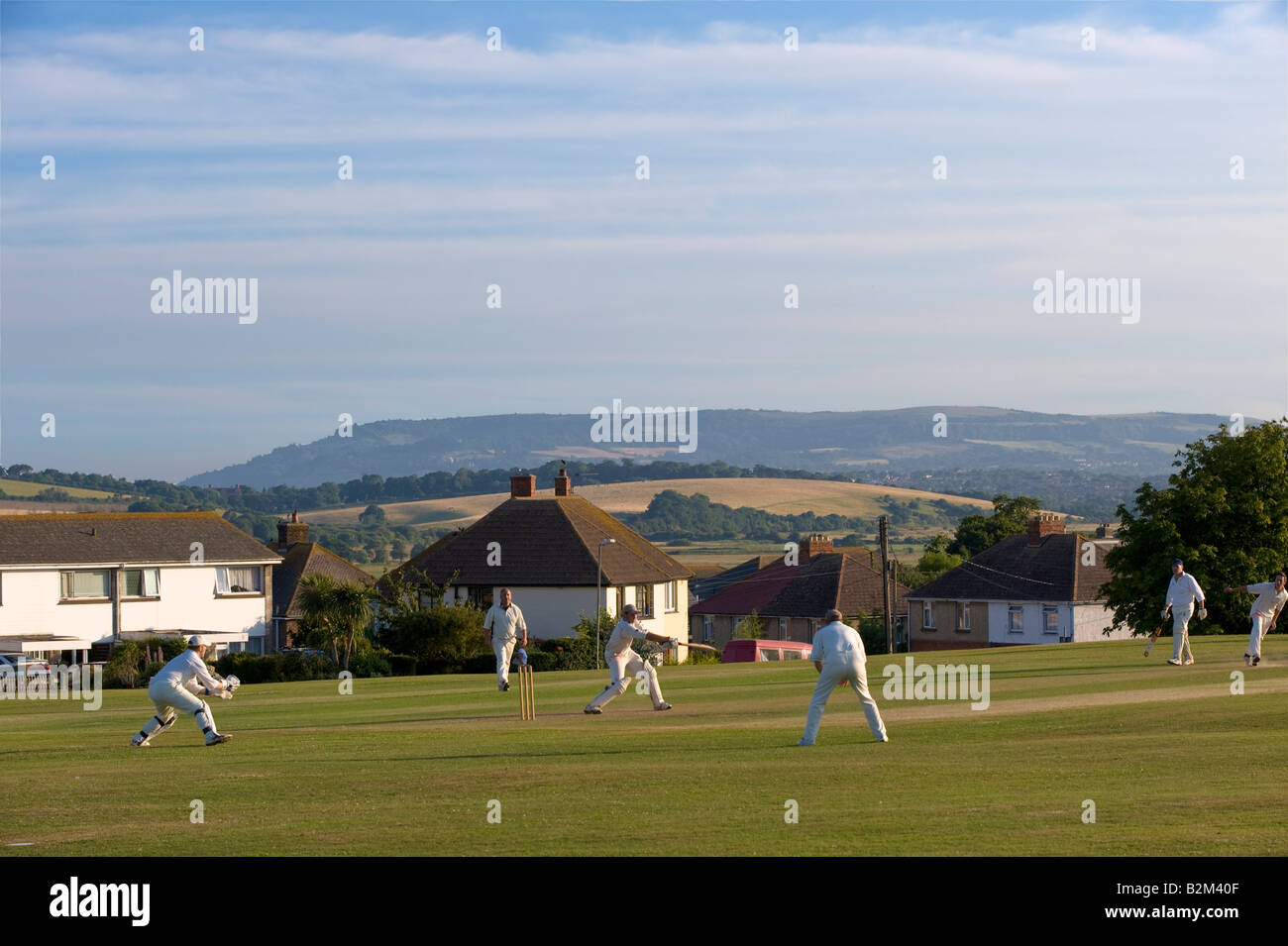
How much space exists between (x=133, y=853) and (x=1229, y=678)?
68.8 feet

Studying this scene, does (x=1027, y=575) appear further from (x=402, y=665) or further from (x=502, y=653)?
(x=502, y=653)

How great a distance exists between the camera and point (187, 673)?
21469 millimetres

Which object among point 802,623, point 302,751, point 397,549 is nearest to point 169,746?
point 302,751

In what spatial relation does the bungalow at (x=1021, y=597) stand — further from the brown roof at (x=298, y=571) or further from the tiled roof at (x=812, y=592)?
the brown roof at (x=298, y=571)

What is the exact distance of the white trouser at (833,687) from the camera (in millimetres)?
19797

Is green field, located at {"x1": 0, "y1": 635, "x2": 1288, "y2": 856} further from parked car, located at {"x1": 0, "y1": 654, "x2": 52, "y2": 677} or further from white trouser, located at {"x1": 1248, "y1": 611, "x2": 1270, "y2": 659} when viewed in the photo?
parked car, located at {"x1": 0, "y1": 654, "x2": 52, "y2": 677}

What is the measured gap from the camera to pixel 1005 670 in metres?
33.4

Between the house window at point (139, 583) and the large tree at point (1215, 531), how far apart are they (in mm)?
41919

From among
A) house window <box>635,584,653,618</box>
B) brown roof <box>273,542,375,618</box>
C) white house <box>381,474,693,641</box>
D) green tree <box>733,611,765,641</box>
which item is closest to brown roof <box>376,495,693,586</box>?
white house <box>381,474,693,641</box>

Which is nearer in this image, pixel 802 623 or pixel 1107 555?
pixel 1107 555

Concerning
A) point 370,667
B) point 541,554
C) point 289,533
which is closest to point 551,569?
point 541,554

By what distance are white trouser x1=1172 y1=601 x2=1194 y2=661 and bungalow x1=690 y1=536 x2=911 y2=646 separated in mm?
59472

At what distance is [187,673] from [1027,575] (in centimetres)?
7697
